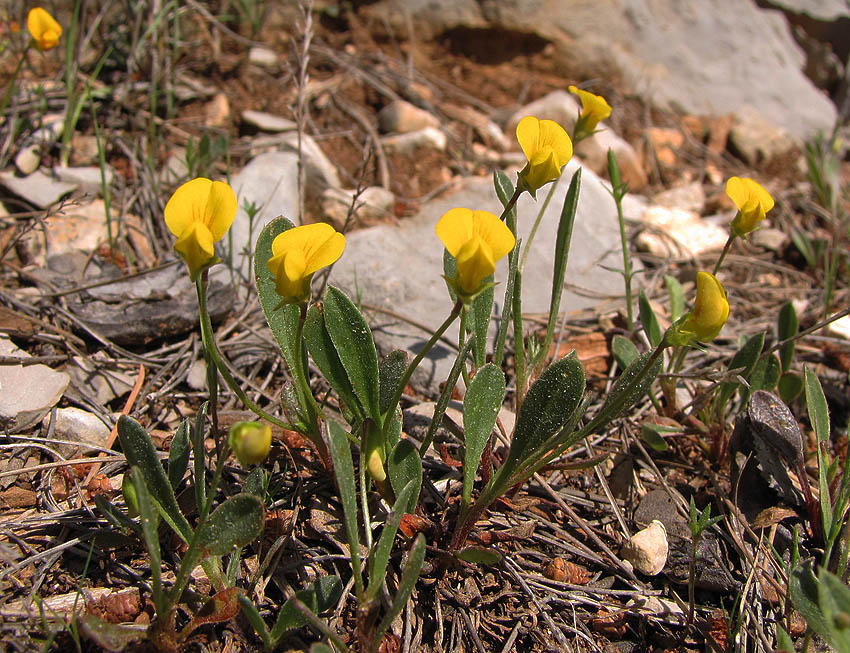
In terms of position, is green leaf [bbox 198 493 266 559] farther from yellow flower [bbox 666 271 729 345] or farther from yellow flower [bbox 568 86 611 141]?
yellow flower [bbox 568 86 611 141]

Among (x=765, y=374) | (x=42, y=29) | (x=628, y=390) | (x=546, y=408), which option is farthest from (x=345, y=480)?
(x=42, y=29)

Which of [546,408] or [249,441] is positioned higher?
[249,441]

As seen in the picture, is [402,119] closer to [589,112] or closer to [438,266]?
[438,266]

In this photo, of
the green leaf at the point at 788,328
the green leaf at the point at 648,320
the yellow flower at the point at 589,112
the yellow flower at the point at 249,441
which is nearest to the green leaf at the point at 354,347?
the yellow flower at the point at 249,441

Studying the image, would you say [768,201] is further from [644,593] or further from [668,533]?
[644,593]

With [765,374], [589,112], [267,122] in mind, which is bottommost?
[765,374]

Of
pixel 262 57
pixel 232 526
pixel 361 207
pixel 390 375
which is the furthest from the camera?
pixel 262 57
